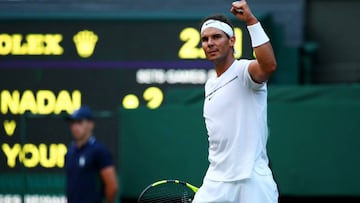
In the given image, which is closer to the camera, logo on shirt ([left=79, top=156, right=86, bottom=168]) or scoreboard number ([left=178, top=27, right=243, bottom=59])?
logo on shirt ([left=79, top=156, right=86, bottom=168])

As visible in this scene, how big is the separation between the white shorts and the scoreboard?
4476 millimetres

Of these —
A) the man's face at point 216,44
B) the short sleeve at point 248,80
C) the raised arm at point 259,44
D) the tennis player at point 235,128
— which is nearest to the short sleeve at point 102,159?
the tennis player at point 235,128

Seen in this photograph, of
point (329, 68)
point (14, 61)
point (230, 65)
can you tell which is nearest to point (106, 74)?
point (14, 61)

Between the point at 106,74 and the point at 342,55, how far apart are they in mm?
3021

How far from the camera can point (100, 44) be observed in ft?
33.8

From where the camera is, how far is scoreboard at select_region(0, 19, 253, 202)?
33.3 feet

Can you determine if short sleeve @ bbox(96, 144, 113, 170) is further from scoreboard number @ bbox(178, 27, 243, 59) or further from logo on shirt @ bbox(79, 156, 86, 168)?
scoreboard number @ bbox(178, 27, 243, 59)

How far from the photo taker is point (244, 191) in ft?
18.3

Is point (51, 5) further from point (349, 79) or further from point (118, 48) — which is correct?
point (349, 79)

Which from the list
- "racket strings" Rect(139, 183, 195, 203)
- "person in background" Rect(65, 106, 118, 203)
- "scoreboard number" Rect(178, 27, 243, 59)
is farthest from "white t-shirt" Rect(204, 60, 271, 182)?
"scoreboard number" Rect(178, 27, 243, 59)

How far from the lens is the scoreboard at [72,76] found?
33.3 feet

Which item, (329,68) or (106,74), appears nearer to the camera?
(106,74)

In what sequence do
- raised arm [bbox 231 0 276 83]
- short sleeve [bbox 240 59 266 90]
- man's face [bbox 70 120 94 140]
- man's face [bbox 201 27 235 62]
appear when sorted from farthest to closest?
man's face [bbox 70 120 94 140] → man's face [bbox 201 27 235 62] → short sleeve [bbox 240 59 266 90] → raised arm [bbox 231 0 276 83]

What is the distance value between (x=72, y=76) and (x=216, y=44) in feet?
15.8
